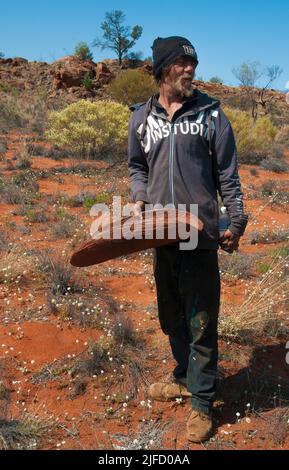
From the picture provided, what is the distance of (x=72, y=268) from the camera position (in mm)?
4781

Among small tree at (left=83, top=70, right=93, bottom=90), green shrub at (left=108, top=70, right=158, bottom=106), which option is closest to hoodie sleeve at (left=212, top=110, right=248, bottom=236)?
green shrub at (left=108, top=70, right=158, bottom=106)

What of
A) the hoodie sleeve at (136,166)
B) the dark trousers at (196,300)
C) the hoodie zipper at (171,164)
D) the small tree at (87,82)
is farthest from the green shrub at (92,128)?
the small tree at (87,82)

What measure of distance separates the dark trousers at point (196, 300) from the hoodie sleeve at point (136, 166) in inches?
13.6

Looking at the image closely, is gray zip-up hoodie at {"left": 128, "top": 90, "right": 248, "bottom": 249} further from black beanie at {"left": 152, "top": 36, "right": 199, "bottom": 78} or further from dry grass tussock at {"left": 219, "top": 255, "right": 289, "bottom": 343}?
dry grass tussock at {"left": 219, "top": 255, "right": 289, "bottom": 343}

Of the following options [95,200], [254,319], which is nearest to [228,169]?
[254,319]

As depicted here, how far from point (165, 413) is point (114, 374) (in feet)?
1.70

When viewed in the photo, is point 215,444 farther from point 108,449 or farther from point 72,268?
point 72,268

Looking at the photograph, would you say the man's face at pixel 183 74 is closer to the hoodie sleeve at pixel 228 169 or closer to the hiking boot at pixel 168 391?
the hoodie sleeve at pixel 228 169

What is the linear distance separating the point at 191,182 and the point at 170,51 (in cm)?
67

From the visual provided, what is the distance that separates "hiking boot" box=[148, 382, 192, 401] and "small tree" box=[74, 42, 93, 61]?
33.2 meters

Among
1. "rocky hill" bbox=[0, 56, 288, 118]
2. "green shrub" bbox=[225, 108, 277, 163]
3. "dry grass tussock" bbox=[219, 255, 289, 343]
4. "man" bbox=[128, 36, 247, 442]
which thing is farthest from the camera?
"rocky hill" bbox=[0, 56, 288, 118]

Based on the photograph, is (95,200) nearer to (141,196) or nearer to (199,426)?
(141,196)

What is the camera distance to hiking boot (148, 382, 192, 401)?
312 centimetres

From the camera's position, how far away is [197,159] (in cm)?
252
